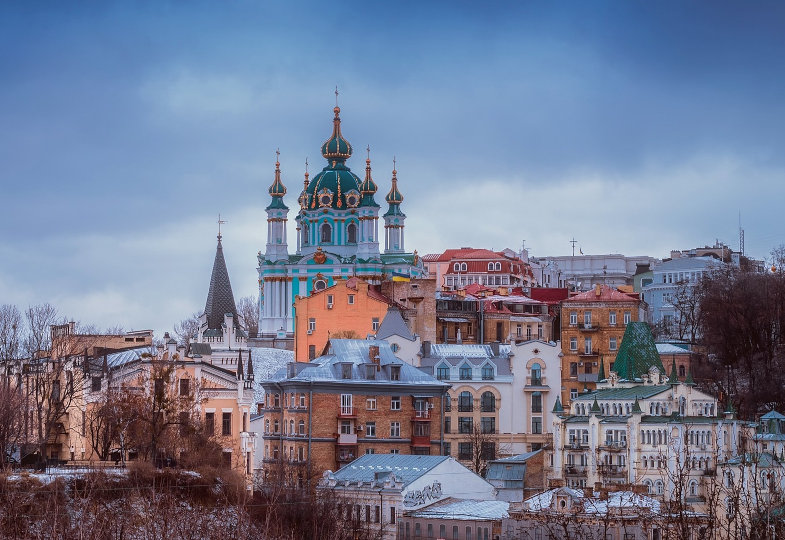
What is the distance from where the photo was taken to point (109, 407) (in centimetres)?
7525

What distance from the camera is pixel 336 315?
99.1 meters

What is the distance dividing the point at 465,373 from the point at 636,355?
8.58 metres

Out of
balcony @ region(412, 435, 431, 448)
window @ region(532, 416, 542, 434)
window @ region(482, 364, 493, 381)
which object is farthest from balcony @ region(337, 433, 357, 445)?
window @ region(532, 416, 542, 434)

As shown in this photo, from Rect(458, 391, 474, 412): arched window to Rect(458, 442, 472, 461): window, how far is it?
1738mm

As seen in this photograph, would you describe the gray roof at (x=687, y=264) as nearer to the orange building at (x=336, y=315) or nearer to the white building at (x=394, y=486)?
the orange building at (x=336, y=315)

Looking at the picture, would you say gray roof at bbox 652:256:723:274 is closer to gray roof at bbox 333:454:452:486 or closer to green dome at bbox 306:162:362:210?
green dome at bbox 306:162:362:210

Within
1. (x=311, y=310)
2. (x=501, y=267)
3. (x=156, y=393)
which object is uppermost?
(x=501, y=267)

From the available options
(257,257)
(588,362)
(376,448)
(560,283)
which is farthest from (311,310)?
(560,283)

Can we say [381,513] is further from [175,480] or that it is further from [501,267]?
[501,267]

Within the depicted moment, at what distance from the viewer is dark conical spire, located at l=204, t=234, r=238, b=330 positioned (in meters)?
127

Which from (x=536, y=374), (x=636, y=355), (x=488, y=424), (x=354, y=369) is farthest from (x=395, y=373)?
(x=636, y=355)

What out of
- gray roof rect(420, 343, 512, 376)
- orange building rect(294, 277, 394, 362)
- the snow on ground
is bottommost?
gray roof rect(420, 343, 512, 376)

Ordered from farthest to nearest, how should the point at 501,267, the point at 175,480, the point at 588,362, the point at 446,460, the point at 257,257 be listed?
the point at 501,267, the point at 257,257, the point at 588,362, the point at 446,460, the point at 175,480

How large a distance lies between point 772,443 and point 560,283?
300 ft
